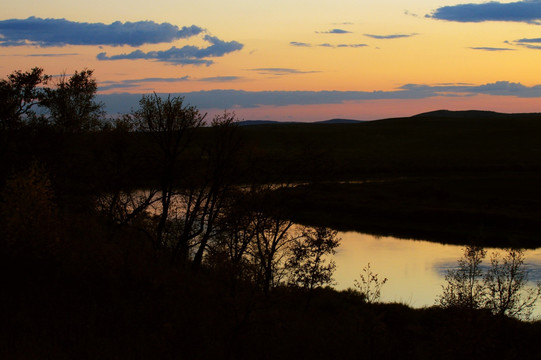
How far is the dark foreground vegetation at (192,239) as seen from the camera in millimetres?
16734

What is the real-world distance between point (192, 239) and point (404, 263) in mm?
16067

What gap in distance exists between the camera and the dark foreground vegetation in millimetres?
16734

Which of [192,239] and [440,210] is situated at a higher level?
[440,210]

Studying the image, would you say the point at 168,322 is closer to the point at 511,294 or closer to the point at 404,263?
the point at 511,294

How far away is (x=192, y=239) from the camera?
3981 centimetres

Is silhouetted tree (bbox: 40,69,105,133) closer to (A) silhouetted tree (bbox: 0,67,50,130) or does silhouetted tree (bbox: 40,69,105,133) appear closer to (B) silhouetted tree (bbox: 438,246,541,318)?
(A) silhouetted tree (bbox: 0,67,50,130)

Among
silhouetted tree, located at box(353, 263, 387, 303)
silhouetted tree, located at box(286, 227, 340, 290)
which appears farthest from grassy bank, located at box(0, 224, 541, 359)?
silhouetted tree, located at box(286, 227, 340, 290)

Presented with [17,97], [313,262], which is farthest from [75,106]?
[313,262]

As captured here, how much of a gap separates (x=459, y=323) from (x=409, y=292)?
17179 mm

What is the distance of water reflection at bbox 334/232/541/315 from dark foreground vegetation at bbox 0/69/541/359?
7.71 feet

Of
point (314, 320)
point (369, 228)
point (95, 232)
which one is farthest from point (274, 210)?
point (369, 228)

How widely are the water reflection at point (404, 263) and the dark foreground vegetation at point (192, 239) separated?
2350 millimetres

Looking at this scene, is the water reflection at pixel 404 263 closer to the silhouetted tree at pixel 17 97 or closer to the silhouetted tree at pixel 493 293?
the silhouetted tree at pixel 493 293

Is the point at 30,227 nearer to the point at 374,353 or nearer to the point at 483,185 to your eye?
the point at 374,353
